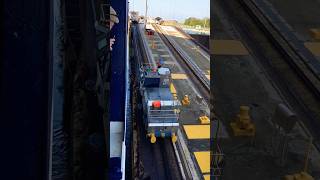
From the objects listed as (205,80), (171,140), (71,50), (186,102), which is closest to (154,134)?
(171,140)

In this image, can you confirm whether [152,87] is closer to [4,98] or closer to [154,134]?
[154,134]

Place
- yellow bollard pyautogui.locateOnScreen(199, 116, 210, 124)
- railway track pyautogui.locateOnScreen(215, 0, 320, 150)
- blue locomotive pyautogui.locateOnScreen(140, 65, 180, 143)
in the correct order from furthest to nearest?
yellow bollard pyautogui.locateOnScreen(199, 116, 210, 124) → blue locomotive pyautogui.locateOnScreen(140, 65, 180, 143) → railway track pyautogui.locateOnScreen(215, 0, 320, 150)

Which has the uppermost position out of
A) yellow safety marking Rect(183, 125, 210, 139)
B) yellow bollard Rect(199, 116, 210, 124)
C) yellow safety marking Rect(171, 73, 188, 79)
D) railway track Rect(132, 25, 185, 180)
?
yellow safety marking Rect(171, 73, 188, 79)

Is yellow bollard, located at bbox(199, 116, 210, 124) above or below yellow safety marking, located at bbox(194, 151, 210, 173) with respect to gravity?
above

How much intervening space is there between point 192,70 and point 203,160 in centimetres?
1026

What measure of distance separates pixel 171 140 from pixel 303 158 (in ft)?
28.4

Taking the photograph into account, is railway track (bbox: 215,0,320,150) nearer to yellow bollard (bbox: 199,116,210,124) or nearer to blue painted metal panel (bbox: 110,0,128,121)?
blue painted metal panel (bbox: 110,0,128,121)

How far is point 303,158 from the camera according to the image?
3283 millimetres

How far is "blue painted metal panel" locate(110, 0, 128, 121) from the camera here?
5.82 metres

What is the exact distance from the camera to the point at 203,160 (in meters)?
10.5

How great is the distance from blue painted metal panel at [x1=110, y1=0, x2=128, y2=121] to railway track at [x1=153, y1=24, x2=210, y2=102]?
9488 millimetres

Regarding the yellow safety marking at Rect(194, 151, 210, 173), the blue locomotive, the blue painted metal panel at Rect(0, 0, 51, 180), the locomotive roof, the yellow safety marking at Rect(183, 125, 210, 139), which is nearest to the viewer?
the blue painted metal panel at Rect(0, 0, 51, 180)

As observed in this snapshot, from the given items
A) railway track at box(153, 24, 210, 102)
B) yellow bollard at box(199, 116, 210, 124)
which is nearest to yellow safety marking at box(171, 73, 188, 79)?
railway track at box(153, 24, 210, 102)

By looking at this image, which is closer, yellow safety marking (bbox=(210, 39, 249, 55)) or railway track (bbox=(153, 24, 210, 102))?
yellow safety marking (bbox=(210, 39, 249, 55))
